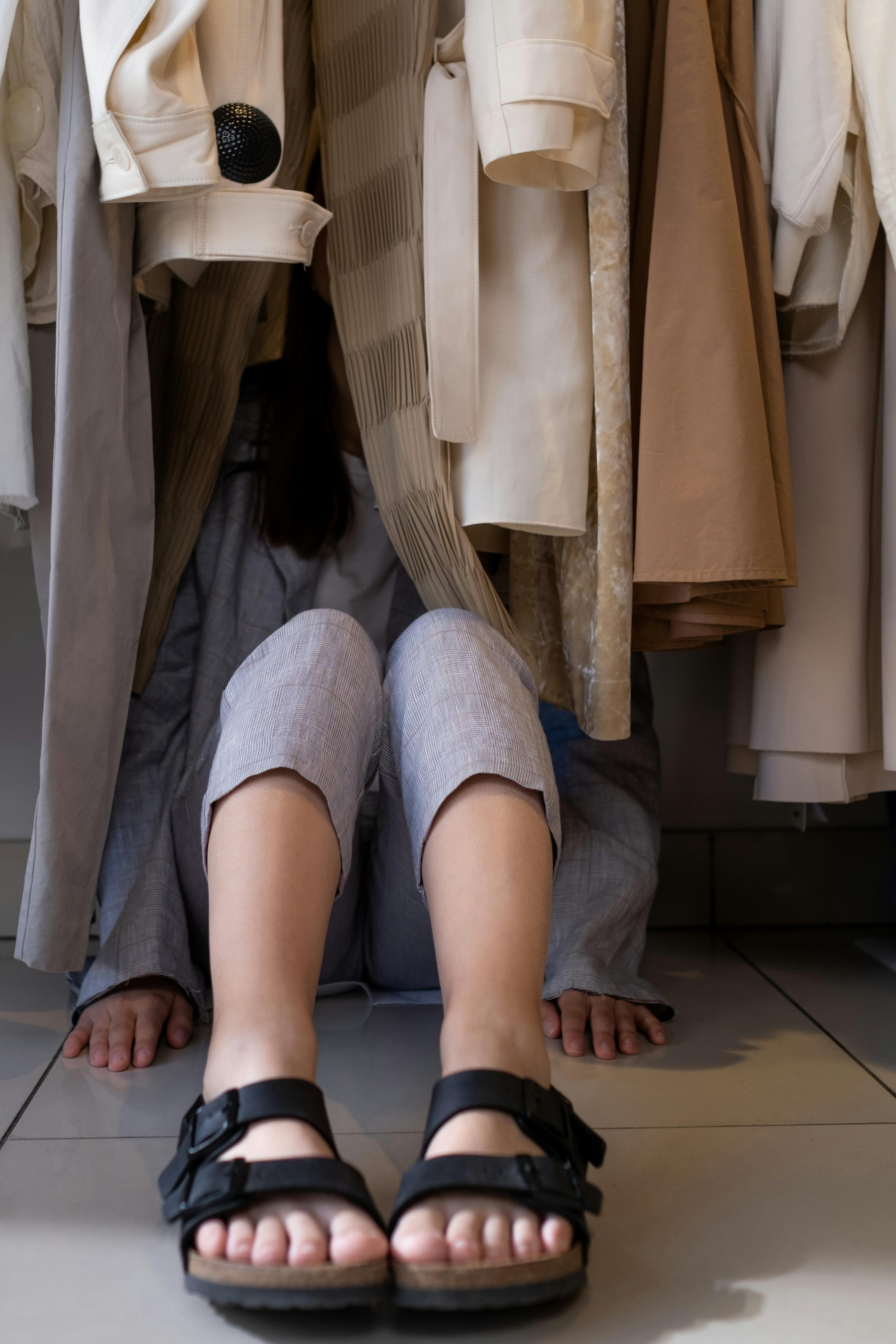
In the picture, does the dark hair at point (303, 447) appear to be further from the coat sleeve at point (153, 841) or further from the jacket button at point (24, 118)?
the jacket button at point (24, 118)

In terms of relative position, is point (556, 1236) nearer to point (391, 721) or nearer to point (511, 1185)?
point (511, 1185)

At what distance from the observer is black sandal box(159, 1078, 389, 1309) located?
0.49m

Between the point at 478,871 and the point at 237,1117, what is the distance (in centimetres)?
20

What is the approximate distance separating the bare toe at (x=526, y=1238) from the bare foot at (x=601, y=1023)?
404 mm

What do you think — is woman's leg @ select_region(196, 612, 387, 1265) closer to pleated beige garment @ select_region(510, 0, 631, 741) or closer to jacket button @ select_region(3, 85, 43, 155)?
pleated beige garment @ select_region(510, 0, 631, 741)

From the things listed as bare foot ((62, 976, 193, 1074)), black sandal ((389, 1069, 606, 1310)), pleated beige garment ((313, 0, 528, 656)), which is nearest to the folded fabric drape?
pleated beige garment ((313, 0, 528, 656))

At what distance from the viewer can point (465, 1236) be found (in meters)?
0.51

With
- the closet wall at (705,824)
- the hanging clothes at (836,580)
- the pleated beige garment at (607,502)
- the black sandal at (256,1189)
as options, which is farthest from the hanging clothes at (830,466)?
the black sandal at (256,1189)

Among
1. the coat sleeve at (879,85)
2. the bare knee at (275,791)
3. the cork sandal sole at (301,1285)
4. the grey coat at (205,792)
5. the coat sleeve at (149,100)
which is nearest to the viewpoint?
the cork sandal sole at (301,1285)

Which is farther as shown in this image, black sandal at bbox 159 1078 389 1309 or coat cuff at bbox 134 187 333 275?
coat cuff at bbox 134 187 333 275

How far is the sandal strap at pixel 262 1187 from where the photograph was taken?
1.72ft

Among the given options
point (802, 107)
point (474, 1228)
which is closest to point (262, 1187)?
point (474, 1228)

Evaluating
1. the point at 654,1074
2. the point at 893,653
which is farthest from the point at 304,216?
the point at 654,1074

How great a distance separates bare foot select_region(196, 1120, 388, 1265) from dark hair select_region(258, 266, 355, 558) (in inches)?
28.2
